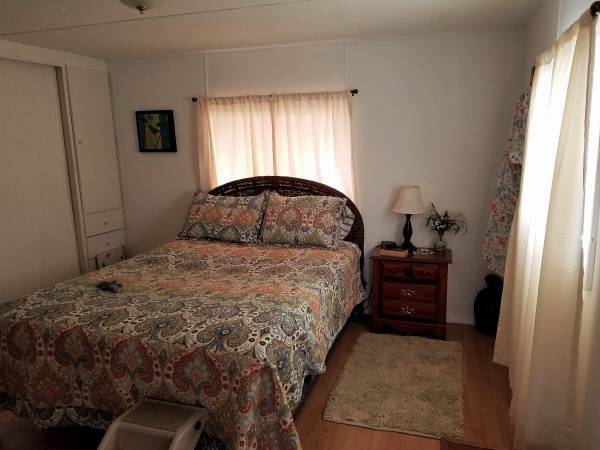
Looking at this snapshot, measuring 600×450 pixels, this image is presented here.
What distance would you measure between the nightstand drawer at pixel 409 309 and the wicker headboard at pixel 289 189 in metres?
0.41

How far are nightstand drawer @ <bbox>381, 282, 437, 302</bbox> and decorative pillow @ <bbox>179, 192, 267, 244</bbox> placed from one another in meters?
1.11

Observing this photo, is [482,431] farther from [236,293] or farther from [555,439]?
[236,293]

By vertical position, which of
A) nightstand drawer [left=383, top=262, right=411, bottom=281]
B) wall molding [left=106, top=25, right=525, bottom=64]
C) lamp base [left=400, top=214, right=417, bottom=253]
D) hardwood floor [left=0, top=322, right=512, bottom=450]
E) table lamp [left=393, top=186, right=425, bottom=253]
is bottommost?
hardwood floor [left=0, top=322, right=512, bottom=450]

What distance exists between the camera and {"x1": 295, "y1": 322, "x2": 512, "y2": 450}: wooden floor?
2.19 m

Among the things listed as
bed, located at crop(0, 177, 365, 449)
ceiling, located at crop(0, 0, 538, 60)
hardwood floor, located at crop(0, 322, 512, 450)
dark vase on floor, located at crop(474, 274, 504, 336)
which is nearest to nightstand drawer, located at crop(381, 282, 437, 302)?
dark vase on floor, located at crop(474, 274, 504, 336)

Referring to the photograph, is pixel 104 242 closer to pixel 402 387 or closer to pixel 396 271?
pixel 396 271

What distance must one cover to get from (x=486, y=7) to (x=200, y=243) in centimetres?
261

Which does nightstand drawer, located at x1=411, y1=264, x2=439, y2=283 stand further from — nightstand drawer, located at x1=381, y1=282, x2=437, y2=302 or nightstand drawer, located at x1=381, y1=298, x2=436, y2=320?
nightstand drawer, located at x1=381, y1=298, x2=436, y2=320

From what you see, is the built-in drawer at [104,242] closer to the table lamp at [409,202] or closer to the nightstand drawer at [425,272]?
the table lamp at [409,202]

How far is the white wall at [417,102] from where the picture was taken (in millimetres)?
3305

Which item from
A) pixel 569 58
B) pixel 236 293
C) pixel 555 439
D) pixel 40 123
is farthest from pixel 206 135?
pixel 555 439

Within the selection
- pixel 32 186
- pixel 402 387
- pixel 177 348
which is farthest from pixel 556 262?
pixel 32 186

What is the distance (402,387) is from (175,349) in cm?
147

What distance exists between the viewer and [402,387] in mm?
2656
